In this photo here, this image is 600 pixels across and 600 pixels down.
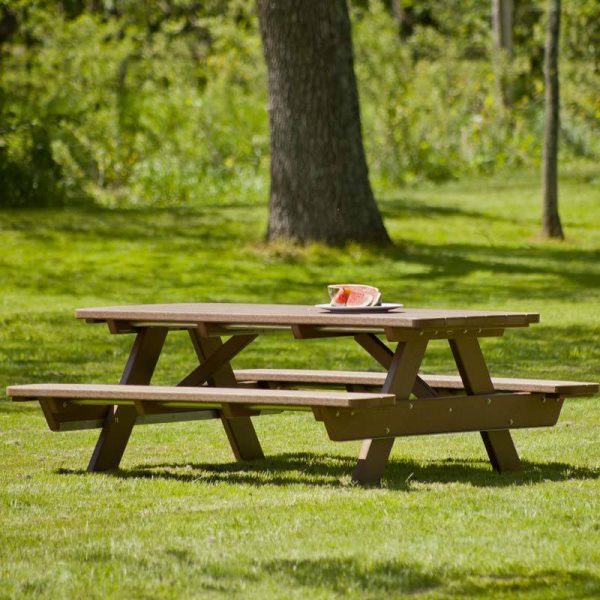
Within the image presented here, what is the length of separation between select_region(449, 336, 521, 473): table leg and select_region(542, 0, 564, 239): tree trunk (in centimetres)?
1256

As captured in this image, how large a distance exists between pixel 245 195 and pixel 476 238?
22.0ft

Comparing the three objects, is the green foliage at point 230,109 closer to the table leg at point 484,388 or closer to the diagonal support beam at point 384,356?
the diagonal support beam at point 384,356

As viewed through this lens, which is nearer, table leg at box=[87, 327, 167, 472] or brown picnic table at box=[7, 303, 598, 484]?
brown picnic table at box=[7, 303, 598, 484]

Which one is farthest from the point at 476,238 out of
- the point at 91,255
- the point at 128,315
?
the point at 128,315

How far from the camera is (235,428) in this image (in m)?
8.34

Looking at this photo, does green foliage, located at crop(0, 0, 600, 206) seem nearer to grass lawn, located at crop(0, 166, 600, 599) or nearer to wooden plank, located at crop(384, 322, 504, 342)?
grass lawn, located at crop(0, 166, 600, 599)

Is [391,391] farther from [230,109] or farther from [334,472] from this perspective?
[230,109]

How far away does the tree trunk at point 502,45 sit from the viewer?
102 feet

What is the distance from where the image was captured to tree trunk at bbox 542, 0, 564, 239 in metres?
19.9

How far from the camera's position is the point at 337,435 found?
7.08m

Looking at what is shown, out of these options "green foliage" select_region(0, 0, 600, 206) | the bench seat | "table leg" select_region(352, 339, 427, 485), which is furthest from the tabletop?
"green foliage" select_region(0, 0, 600, 206)

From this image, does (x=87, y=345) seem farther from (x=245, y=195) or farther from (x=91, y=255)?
(x=245, y=195)

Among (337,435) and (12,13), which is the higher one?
(337,435)

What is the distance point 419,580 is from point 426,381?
321cm
